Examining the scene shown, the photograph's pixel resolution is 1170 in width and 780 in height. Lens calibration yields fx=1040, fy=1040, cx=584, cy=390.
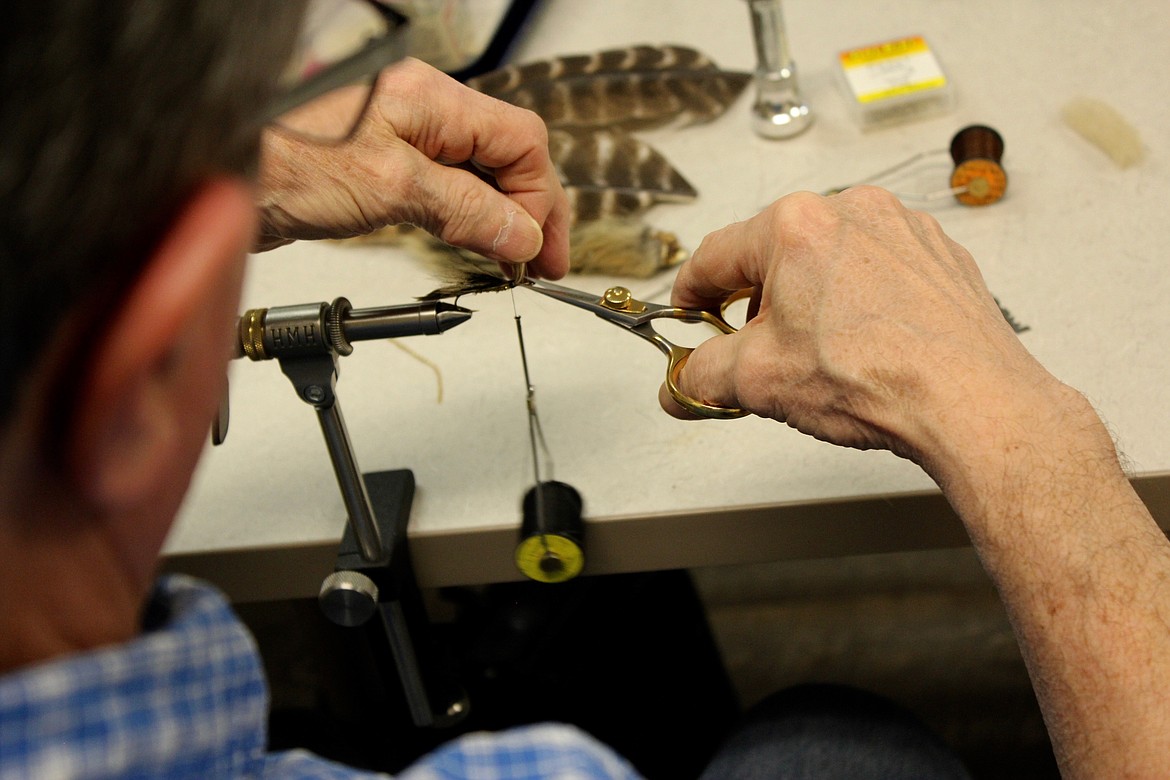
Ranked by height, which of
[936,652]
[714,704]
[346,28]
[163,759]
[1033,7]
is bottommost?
[936,652]

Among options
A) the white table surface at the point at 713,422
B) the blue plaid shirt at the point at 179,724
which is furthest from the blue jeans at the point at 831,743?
the blue plaid shirt at the point at 179,724

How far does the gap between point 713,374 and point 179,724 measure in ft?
1.55

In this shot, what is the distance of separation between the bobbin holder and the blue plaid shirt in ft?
0.92

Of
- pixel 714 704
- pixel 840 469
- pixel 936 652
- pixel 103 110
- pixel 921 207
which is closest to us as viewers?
pixel 103 110

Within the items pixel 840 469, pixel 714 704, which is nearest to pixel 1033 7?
pixel 840 469

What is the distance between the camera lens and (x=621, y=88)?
1345 mm

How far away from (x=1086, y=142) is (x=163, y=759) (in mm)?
1129

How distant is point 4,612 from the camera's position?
1.39 feet

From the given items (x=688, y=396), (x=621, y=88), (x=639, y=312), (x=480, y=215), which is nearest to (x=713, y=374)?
(x=688, y=396)

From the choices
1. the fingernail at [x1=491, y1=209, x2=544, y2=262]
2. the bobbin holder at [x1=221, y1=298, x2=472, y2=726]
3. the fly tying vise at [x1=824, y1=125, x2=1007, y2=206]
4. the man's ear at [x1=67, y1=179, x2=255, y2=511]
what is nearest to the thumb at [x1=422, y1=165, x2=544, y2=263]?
the fingernail at [x1=491, y1=209, x2=544, y2=262]

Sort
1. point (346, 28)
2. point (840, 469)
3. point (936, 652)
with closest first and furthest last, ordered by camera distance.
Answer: point (346, 28) → point (840, 469) → point (936, 652)

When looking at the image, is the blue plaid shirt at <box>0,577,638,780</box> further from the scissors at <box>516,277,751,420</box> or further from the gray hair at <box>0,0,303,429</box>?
the scissors at <box>516,277,751,420</box>

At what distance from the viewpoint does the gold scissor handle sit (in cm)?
82

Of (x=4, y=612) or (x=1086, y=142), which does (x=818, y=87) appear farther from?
(x=4, y=612)
